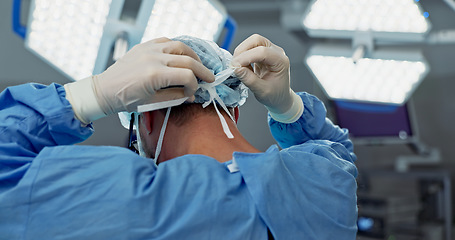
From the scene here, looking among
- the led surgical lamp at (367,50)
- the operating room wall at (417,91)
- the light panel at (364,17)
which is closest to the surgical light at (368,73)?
the led surgical lamp at (367,50)

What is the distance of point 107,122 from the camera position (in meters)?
3.29

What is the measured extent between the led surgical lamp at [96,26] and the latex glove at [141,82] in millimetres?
547

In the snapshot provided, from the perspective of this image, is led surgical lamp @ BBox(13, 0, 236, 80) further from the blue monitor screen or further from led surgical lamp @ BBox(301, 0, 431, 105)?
the blue monitor screen

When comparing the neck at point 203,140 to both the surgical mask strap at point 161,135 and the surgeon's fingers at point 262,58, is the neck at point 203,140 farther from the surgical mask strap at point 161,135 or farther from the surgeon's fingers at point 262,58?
the surgeon's fingers at point 262,58

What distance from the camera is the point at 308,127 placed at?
4.62 ft

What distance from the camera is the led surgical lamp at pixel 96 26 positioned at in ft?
5.04

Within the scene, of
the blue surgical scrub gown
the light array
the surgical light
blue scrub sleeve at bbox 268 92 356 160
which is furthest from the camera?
the surgical light

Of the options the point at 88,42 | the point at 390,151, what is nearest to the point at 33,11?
the point at 88,42

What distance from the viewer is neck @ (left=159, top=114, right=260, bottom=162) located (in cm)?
105

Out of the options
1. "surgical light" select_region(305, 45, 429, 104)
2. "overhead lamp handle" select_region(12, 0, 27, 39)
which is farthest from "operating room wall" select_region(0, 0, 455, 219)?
"overhead lamp handle" select_region(12, 0, 27, 39)

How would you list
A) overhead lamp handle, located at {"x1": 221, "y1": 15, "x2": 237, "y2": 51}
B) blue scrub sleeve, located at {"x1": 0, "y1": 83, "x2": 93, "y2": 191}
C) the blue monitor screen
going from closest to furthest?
blue scrub sleeve, located at {"x1": 0, "y1": 83, "x2": 93, "y2": 191}, overhead lamp handle, located at {"x1": 221, "y1": 15, "x2": 237, "y2": 51}, the blue monitor screen

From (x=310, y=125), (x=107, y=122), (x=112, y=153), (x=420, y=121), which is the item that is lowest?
(x=107, y=122)

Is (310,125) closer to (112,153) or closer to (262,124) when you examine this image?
(112,153)

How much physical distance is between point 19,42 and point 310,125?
265 cm
